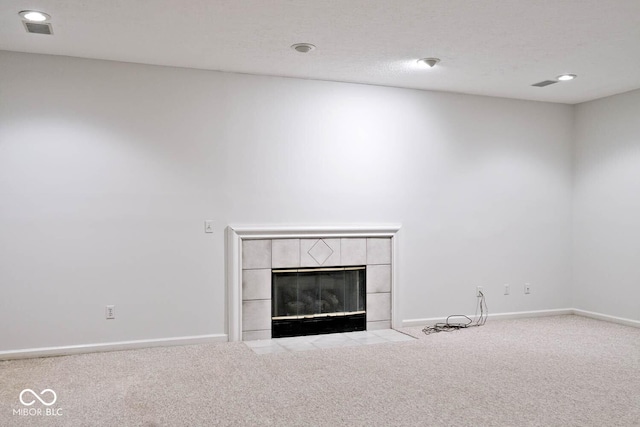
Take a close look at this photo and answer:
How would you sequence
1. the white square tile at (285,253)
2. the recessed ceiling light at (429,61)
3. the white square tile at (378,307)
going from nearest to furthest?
1. the recessed ceiling light at (429,61)
2. the white square tile at (285,253)
3. the white square tile at (378,307)

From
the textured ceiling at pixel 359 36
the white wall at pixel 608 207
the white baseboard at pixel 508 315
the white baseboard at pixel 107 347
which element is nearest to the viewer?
the textured ceiling at pixel 359 36

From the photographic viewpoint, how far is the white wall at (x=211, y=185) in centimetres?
447

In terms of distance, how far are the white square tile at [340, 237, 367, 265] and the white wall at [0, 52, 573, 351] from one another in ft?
0.72

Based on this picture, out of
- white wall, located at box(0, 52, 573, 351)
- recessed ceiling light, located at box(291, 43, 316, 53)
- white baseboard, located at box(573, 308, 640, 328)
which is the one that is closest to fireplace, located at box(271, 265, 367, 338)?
white wall, located at box(0, 52, 573, 351)

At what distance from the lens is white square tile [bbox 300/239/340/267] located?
5.25 m

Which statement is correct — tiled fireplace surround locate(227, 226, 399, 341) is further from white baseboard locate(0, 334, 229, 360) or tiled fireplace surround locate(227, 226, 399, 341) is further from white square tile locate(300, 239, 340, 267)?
white baseboard locate(0, 334, 229, 360)

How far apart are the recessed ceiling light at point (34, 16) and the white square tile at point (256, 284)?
2575 millimetres

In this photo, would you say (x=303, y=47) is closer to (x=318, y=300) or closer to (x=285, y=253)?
(x=285, y=253)

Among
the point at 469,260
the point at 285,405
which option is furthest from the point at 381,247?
the point at 285,405

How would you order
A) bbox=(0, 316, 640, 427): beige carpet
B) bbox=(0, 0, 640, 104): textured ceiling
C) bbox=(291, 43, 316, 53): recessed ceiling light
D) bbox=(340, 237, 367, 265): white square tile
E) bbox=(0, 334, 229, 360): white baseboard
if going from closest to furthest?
bbox=(0, 316, 640, 427): beige carpet
bbox=(0, 0, 640, 104): textured ceiling
bbox=(291, 43, 316, 53): recessed ceiling light
bbox=(0, 334, 229, 360): white baseboard
bbox=(340, 237, 367, 265): white square tile

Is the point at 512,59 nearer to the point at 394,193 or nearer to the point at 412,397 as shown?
the point at 394,193

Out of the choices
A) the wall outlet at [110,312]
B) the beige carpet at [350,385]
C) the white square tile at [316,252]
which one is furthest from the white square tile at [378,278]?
the wall outlet at [110,312]

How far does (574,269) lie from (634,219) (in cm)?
98

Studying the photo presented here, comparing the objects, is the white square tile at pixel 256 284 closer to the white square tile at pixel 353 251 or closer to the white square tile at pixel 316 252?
the white square tile at pixel 316 252
